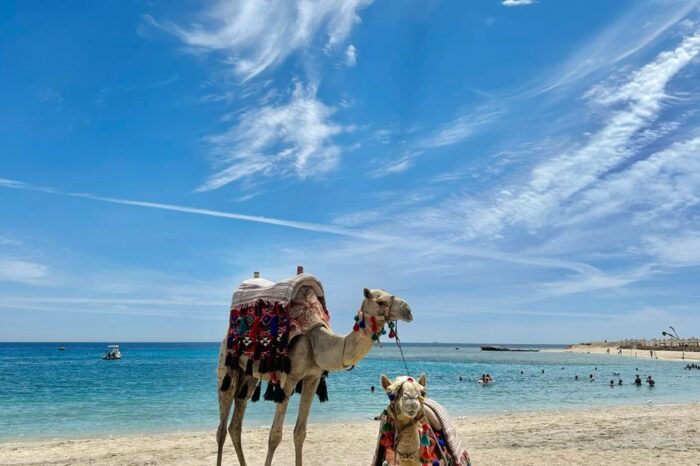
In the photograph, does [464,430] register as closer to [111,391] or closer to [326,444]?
[326,444]

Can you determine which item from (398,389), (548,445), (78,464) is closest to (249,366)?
(398,389)

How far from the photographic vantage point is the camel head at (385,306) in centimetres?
670

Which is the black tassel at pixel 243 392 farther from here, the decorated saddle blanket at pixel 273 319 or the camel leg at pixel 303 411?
the camel leg at pixel 303 411

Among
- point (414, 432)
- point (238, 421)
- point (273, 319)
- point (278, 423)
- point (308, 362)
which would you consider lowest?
point (238, 421)

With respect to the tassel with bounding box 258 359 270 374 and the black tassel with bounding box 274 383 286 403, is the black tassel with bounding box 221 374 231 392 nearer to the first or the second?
the tassel with bounding box 258 359 270 374

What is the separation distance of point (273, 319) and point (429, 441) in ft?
11.6

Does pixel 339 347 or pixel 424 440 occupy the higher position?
pixel 339 347

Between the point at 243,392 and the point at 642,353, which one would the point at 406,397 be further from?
the point at 642,353

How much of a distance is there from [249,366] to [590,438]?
10204mm

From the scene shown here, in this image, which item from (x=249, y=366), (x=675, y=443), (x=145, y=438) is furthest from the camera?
(x=145, y=438)

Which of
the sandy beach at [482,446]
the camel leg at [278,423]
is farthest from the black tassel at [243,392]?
the sandy beach at [482,446]

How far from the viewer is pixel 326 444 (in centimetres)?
1415

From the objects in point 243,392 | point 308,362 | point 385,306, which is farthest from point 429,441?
point 243,392

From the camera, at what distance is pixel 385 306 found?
6785mm
